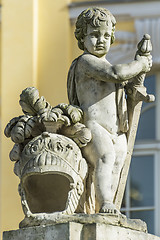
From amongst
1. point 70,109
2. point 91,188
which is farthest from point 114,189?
point 70,109

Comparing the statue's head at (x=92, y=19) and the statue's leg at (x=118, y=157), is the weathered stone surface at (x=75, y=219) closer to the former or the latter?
the statue's leg at (x=118, y=157)

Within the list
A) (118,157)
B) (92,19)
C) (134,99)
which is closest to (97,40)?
(92,19)

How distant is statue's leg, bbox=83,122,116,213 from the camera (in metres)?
6.06

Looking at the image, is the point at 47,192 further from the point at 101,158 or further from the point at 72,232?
the point at 72,232

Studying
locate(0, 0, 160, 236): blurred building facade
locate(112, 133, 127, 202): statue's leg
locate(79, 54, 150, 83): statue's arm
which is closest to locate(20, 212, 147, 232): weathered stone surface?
locate(112, 133, 127, 202): statue's leg

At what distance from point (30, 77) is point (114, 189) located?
6.97m

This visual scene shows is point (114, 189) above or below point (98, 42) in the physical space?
below

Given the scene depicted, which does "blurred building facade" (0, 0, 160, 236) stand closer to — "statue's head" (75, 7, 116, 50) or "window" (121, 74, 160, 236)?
"window" (121, 74, 160, 236)

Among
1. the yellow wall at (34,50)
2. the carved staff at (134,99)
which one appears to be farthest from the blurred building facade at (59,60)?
the carved staff at (134,99)

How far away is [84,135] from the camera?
6062 millimetres

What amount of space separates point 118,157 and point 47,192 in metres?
0.48

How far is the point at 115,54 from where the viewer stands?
13.0 meters

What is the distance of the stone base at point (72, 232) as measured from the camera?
18.9 ft

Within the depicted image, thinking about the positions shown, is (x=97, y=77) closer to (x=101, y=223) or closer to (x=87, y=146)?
(x=87, y=146)
